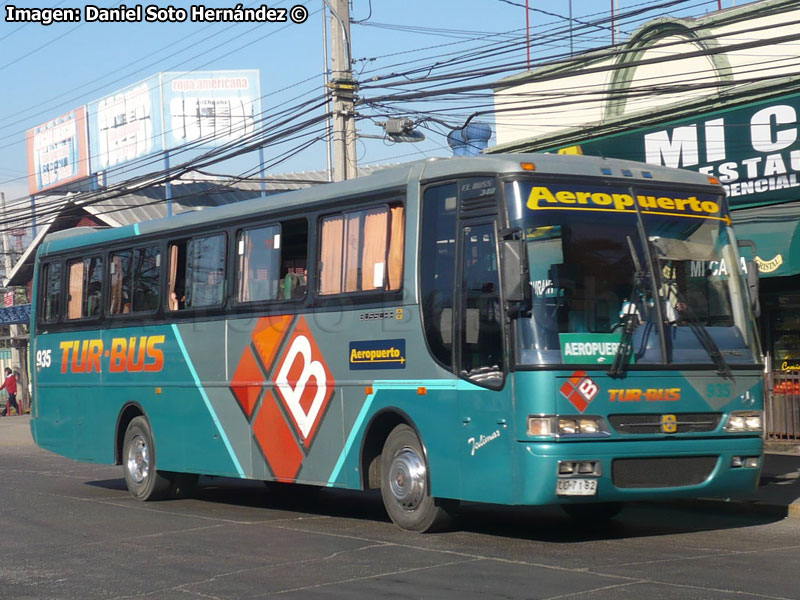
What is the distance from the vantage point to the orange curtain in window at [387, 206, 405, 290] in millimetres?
11461

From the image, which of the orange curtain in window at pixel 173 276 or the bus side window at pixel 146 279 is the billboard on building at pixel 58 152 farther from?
the orange curtain in window at pixel 173 276

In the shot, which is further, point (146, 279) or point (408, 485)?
point (146, 279)

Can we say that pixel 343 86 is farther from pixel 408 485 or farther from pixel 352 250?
pixel 408 485

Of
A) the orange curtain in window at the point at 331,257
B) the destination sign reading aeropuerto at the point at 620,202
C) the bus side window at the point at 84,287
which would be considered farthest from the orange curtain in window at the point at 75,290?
the destination sign reading aeropuerto at the point at 620,202

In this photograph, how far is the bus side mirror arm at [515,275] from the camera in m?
9.91

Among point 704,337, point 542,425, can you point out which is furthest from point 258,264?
point 704,337

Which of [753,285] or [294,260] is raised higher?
[294,260]

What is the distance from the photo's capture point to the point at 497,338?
10.3 m

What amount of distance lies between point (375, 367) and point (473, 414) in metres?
1.54

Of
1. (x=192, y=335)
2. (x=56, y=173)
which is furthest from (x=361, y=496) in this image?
(x=56, y=173)

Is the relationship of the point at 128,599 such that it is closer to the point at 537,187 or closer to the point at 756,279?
the point at 537,187

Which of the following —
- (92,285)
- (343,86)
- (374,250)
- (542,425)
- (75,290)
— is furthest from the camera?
(343,86)

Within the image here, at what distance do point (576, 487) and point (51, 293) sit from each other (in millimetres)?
10485

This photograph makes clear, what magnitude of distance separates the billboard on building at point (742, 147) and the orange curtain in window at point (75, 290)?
8935mm
